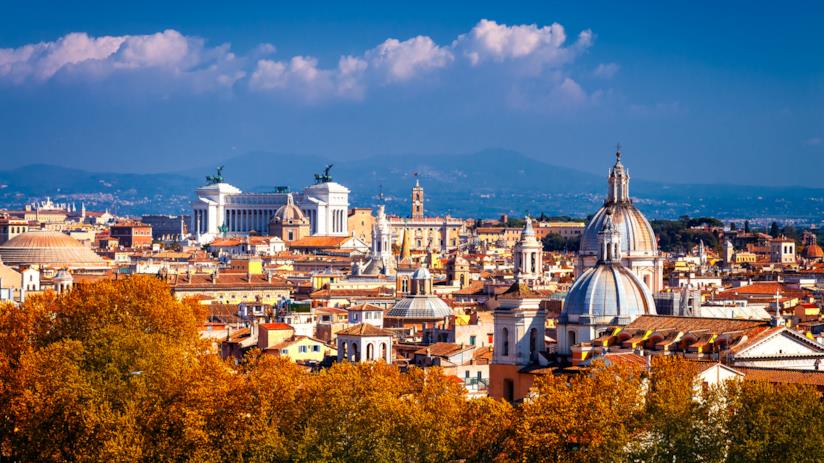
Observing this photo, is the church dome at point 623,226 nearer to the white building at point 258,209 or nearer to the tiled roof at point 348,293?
the tiled roof at point 348,293

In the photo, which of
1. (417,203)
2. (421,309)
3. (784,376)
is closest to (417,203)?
(417,203)

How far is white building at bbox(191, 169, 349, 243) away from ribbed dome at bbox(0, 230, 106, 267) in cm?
7019

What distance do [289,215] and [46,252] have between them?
2489 inches

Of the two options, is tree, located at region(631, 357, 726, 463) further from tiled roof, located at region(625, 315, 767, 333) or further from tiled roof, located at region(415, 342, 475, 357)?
tiled roof, located at region(415, 342, 475, 357)

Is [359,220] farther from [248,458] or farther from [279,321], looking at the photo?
[248,458]

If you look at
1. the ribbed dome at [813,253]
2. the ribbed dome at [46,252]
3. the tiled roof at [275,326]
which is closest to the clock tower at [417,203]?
the ribbed dome at [813,253]

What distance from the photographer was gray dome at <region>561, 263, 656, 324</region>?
166ft

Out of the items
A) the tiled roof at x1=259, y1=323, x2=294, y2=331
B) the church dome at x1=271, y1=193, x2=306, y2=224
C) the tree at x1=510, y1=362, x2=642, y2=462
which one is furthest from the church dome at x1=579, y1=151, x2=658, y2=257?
the church dome at x1=271, y1=193, x2=306, y2=224

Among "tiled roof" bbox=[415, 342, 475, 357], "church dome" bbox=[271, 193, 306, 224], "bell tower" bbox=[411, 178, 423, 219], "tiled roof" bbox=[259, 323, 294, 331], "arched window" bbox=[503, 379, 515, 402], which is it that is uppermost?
"bell tower" bbox=[411, 178, 423, 219]

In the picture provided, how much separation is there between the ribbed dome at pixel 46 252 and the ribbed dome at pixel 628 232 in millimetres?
39469

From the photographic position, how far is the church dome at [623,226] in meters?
72.1

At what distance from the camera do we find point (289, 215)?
552 ft

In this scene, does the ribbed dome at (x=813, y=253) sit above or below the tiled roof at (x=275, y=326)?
above

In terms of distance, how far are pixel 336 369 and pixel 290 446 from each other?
4994 millimetres
